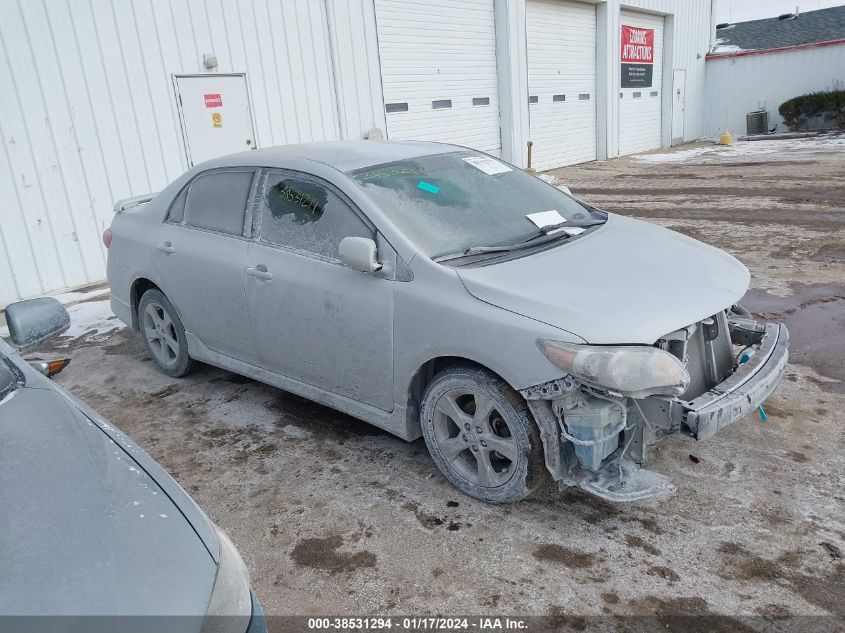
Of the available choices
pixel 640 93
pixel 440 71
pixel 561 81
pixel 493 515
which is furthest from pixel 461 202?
pixel 640 93

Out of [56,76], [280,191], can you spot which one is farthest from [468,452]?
[56,76]

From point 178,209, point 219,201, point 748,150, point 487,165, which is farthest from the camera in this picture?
point 748,150

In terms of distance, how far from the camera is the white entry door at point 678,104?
23.5m

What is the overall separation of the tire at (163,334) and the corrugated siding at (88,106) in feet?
12.2

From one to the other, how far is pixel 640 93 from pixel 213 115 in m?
16.4

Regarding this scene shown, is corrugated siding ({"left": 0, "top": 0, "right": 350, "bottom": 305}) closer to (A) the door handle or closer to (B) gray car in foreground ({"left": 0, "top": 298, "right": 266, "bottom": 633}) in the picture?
(A) the door handle

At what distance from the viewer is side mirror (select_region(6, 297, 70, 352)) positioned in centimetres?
256

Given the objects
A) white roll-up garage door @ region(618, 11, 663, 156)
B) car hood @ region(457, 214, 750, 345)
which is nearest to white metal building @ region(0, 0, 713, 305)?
white roll-up garage door @ region(618, 11, 663, 156)

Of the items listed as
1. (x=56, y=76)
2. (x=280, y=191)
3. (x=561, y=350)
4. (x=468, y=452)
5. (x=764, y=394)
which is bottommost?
(x=468, y=452)

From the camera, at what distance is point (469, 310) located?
10.2 ft

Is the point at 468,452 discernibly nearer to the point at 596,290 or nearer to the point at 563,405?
the point at 563,405

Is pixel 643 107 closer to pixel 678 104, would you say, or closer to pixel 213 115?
pixel 678 104

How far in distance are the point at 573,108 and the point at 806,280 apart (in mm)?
12975

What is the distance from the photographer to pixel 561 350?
2.81 metres
